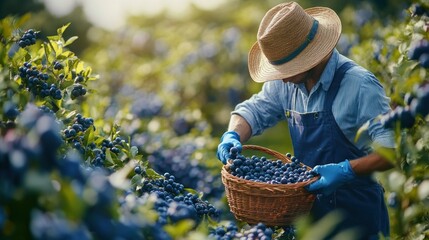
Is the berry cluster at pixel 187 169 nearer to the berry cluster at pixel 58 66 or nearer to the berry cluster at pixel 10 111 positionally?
the berry cluster at pixel 58 66

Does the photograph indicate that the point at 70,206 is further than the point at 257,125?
No

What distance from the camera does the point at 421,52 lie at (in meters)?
2.32

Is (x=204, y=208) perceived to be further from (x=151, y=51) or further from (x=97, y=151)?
(x=151, y=51)

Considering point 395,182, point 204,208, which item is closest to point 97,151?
point 204,208

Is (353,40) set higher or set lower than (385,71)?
higher

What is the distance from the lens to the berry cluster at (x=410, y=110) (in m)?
2.12

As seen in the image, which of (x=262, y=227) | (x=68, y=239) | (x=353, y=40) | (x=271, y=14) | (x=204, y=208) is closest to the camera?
(x=68, y=239)

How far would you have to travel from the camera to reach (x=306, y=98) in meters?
3.28

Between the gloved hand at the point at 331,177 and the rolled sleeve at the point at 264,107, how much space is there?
77 centimetres

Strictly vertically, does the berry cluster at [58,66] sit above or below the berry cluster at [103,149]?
above

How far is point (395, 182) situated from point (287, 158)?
1.08 meters

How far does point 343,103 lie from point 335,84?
0.12 m

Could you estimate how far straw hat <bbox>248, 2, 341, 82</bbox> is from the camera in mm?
3074

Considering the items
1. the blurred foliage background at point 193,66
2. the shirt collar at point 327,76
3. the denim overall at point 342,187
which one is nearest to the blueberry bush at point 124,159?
the denim overall at point 342,187
